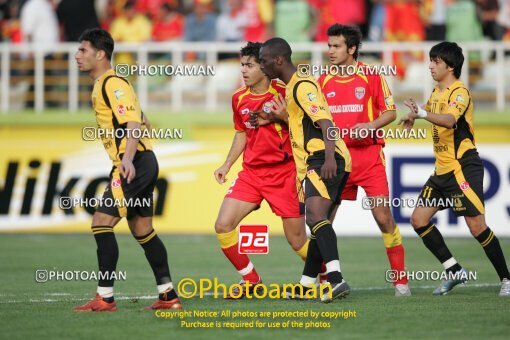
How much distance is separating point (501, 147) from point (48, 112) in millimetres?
7811

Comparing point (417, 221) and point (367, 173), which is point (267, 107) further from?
point (417, 221)

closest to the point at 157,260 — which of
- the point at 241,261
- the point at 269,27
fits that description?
the point at 241,261

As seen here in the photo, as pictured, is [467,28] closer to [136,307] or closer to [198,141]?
Answer: [198,141]

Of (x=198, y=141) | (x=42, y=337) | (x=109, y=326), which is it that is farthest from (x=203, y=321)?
(x=198, y=141)

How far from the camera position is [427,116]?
35.4ft

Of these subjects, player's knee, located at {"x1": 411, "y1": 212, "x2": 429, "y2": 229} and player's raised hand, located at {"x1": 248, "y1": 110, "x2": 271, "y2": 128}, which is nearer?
player's raised hand, located at {"x1": 248, "y1": 110, "x2": 271, "y2": 128}

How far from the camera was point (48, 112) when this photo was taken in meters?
20.0

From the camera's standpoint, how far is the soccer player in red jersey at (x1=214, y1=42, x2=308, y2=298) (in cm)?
1127

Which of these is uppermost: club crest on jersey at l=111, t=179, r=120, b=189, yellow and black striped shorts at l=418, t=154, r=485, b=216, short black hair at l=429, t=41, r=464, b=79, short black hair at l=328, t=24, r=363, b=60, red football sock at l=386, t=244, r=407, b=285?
short black hair at l=328, t=24, r=363, b=60

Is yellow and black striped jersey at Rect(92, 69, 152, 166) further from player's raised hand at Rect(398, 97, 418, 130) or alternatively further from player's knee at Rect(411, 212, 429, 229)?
player's knee at Rect(411, 212, 429, 229)

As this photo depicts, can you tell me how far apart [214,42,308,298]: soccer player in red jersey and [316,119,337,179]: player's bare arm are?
955 millimetres

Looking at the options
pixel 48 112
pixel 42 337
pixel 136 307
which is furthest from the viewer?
pixel 48 112

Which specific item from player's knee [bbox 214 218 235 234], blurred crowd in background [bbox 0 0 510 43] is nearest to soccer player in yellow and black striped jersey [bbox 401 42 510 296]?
player's knee [bbox 214 218 235 234]

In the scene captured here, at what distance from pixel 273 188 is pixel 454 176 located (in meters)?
1.86
